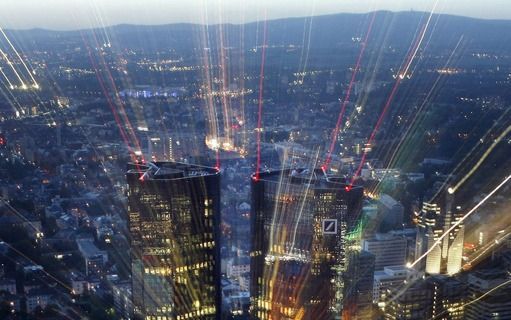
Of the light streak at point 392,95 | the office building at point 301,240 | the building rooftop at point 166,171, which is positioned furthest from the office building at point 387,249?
the building rooftop at point 166,171

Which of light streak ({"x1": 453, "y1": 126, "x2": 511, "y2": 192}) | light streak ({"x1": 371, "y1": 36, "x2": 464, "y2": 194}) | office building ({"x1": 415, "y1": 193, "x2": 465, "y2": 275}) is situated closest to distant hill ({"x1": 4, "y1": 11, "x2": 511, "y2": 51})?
light streak ({"x1": 371, "y1": 36, "x2": 464, "y2": 194})

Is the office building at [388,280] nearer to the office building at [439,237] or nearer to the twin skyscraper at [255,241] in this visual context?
the office building at [439,237]

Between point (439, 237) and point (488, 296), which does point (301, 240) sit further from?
point (439, 237)

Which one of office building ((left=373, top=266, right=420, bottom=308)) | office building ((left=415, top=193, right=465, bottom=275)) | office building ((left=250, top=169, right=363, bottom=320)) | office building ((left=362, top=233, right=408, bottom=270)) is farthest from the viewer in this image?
office building ((left=362, top=233, right=408, bottom=270))

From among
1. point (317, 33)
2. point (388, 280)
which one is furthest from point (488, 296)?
point (317, 33)

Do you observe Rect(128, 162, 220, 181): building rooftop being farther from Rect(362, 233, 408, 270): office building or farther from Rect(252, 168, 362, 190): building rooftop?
Rect(362, 233, 408, 270): office building

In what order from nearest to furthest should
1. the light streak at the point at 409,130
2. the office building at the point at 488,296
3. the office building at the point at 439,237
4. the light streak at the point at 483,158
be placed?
the office building at the point at 488,296 < the office building at the point at 439,237 < the light streak at the point at 483,158 < the light streak at the point at 409,130

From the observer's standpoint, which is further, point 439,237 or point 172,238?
point 439,237
